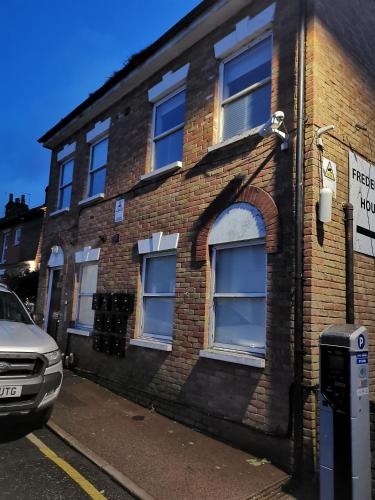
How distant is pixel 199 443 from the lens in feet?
18.2

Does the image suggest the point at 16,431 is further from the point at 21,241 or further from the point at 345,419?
the point at 21,241

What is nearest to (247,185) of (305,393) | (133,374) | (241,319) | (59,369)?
(241,319)

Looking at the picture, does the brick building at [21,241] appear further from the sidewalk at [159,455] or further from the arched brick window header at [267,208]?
the arched brick window header at [267,208]

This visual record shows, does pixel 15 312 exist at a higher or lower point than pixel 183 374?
higher

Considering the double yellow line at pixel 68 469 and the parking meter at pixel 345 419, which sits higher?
the parking meter at pixel 345 419

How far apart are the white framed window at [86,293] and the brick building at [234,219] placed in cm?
41

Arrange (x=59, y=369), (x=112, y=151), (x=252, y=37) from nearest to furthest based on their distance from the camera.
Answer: (x=59, y=369) → (x=252, y=37) → (x=112, y=151)

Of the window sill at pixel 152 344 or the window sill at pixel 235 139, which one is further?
the window sill at pixel 152 344

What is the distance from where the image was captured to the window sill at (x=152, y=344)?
696 centimetres

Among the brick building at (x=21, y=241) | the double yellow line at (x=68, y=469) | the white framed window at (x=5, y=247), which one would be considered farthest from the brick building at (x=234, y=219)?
the white framed window at (x=5, y=247)

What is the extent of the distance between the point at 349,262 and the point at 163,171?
370 centimetres

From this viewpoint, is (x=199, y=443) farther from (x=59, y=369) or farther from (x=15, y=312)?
(x=15, y=312)

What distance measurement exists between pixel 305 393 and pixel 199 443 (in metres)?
1.69

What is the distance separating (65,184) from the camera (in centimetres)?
1179
